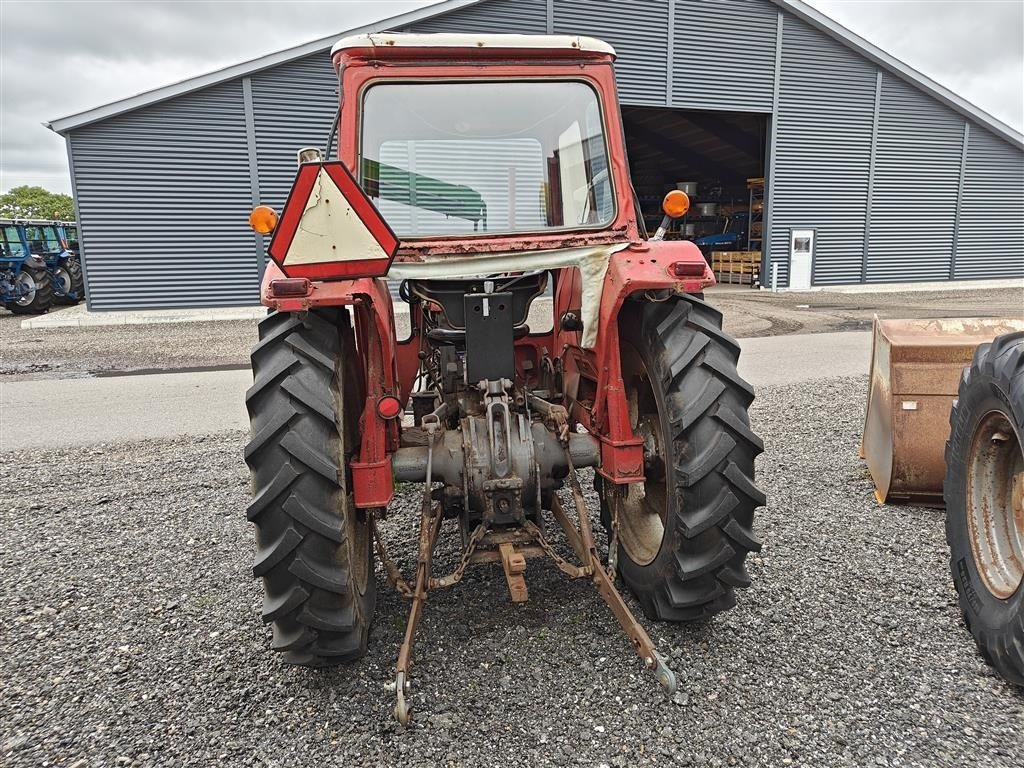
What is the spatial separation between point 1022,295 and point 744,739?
1954cm

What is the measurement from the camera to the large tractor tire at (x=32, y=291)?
685 inches

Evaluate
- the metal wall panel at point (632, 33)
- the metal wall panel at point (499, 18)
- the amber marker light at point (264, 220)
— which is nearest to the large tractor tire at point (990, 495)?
the amber marker light at point (264, 220)

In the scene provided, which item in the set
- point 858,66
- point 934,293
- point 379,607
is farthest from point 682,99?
point 379,607

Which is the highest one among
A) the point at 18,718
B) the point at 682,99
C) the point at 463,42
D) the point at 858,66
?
the point at 858,66

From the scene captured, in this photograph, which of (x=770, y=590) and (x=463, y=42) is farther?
(x=770, y=590)

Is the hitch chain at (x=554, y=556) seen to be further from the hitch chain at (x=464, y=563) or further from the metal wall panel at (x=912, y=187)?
the metal wall panel at (x=912, y=187)

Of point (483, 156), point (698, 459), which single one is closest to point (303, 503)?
point (698, 459)

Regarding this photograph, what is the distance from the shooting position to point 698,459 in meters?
2.51

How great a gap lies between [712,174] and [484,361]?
78.6 feet

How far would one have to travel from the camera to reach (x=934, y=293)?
59.9 ft

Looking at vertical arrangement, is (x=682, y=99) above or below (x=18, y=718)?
above

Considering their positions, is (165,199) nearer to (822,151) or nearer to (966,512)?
(966,512)

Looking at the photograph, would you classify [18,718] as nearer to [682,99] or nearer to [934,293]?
[682,99]

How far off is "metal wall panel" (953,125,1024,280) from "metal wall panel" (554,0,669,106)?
33.3 feet
